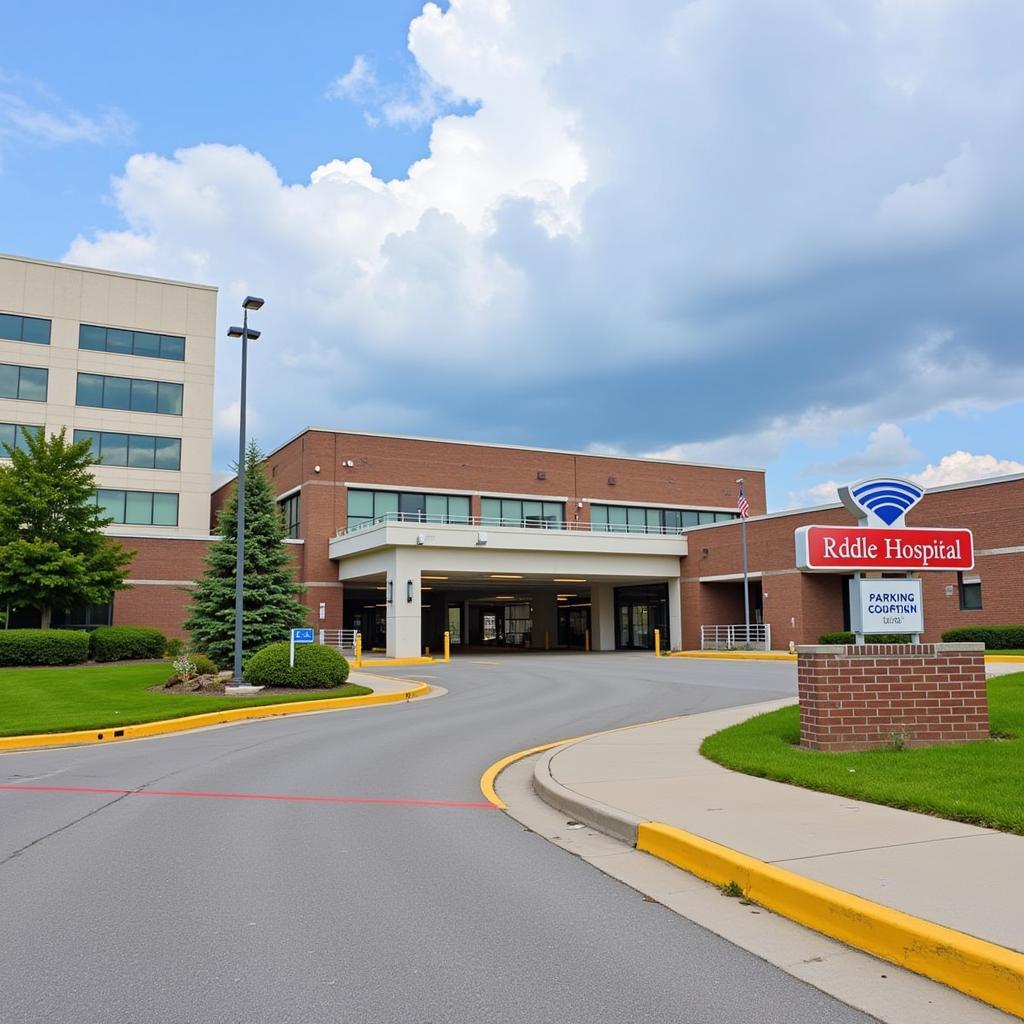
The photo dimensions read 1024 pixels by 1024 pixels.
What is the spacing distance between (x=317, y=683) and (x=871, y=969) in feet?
63.1

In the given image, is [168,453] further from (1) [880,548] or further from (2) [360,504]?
(1) [880,548]

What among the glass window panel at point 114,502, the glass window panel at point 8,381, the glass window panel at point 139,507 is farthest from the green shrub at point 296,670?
the glass window panel at point 8,381

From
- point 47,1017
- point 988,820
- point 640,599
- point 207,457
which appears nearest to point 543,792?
point 988,820

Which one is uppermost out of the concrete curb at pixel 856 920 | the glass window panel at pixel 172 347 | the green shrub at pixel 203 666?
the glass window panel at pixel 172 347

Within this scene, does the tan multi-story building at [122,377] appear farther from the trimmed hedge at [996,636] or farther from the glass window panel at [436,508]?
the trimmed hedge at [996,636]

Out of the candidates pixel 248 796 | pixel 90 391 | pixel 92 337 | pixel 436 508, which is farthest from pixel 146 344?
pixel 248 796

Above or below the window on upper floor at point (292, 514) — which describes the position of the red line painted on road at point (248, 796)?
below

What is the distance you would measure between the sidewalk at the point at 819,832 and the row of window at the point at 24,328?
47.6 meters

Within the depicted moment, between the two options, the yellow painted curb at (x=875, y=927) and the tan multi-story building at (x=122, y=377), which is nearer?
the yellow painted curb at (x=875, y=927)

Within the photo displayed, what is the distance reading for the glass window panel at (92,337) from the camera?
50.7m

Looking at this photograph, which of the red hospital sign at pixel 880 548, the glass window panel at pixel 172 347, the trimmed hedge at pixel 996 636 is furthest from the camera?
the glass window panel at pixel 172 347

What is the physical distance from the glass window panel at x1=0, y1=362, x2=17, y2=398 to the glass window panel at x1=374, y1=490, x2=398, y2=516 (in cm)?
1988

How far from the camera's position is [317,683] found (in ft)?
74.5

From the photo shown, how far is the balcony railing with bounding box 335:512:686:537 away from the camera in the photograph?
47500mm
